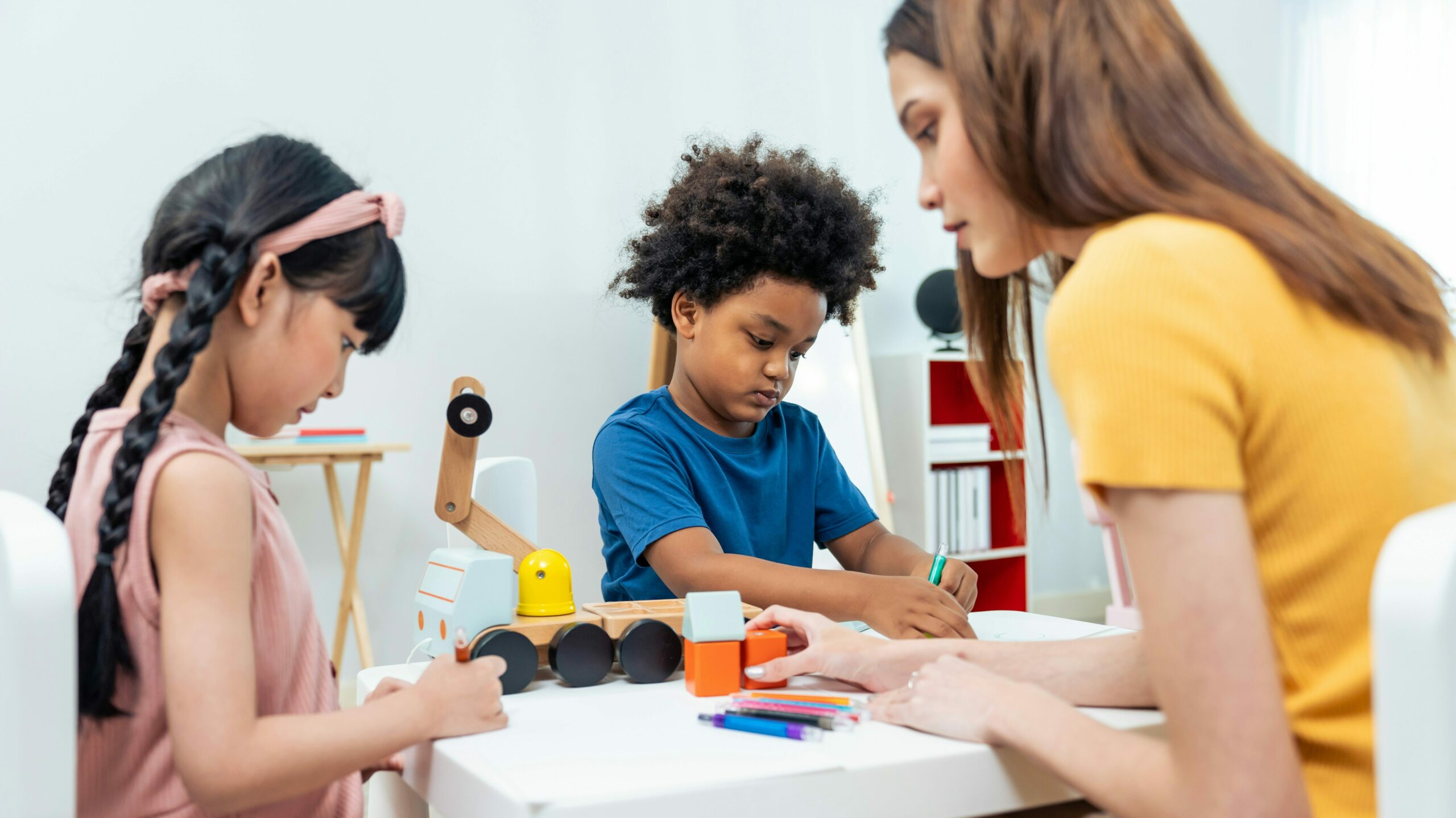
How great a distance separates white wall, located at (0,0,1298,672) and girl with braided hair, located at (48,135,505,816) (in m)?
2.13

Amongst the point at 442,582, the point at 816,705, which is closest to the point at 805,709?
the point at 816,705

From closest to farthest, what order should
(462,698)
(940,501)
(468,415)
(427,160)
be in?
(462,698), (468,415), (427,160), (940,501)

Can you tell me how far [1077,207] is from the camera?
2.16ft

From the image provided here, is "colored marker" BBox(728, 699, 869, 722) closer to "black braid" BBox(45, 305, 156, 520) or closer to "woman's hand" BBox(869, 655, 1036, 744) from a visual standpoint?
"woman's hand" BBox(869, 655, 1036, 744)

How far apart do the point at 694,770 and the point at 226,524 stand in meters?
0.35

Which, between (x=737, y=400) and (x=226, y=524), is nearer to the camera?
(x=226, y=524)

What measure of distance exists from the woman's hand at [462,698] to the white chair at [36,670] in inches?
8.6

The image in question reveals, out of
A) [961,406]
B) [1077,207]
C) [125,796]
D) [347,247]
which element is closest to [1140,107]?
[1077,207]

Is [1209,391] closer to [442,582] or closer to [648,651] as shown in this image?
[648,651]

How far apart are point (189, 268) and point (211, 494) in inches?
7.5

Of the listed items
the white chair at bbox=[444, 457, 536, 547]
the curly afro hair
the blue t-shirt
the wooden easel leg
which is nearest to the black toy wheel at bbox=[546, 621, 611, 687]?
the blue t-shirt

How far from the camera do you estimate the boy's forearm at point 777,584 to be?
3.86 feet

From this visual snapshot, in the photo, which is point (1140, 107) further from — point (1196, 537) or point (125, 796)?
point (125, 796)

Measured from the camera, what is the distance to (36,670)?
1.82 ft
